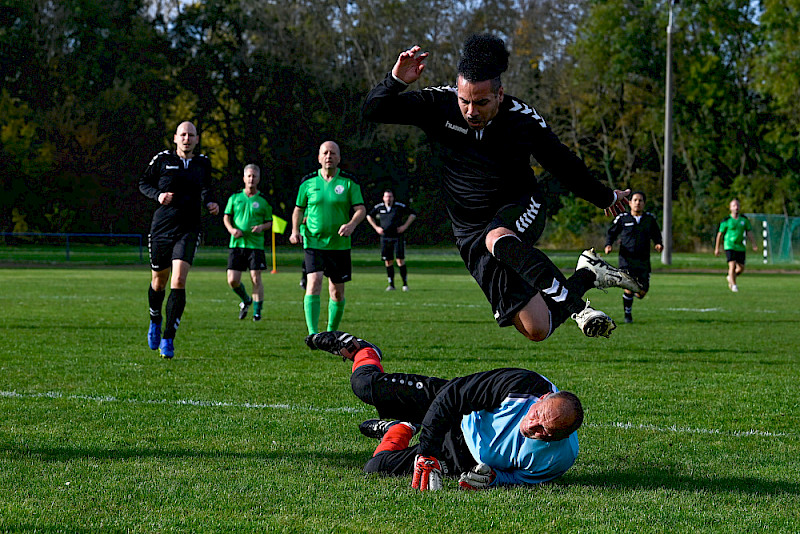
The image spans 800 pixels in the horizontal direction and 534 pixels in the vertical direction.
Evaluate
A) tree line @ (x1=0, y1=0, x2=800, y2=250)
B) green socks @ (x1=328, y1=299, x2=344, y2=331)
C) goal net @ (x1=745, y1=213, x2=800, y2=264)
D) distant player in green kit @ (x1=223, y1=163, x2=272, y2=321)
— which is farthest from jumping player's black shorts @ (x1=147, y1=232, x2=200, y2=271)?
tree line @ (x1=0, y1=0, x2=800, y2=250)

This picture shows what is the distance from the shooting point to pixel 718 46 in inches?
2124

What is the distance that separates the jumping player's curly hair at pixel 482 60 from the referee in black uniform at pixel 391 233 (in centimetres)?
1645

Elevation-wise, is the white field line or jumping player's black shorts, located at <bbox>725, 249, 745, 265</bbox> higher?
jumping player's black shorts, located at <bbox>725, 249, 745, 265</bbox>

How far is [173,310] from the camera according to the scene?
10.2 m

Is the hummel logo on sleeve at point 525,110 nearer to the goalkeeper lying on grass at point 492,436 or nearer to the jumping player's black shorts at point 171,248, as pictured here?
the goalkeeper lying on grass at point 492,436

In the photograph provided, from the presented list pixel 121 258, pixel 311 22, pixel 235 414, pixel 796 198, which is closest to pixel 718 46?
pixel 796 198

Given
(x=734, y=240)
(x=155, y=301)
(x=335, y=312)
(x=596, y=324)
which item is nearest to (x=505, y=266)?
(x=596, y=324)

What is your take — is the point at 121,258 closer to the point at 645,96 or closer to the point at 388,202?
the point at 388,202

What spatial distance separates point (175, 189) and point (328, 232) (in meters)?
1.77

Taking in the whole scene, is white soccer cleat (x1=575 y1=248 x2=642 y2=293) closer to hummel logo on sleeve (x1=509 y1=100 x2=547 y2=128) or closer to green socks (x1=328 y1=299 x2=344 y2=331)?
hummel logo on sleeve (x1=509 y1=100 x2=547 y2=128)

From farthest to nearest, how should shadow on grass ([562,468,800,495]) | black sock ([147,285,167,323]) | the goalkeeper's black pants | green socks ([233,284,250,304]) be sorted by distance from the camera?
green socks ([233,284,250,304]), black sock ([147,285,167,323]), the goalkeeper's black pants, shadow on grass ([562,468,800,495])

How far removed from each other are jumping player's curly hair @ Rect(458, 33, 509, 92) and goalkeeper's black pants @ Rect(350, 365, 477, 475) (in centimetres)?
181

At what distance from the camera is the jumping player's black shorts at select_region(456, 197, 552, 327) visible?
619 cm

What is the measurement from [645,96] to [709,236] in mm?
8787
